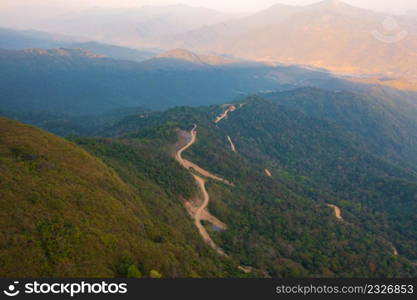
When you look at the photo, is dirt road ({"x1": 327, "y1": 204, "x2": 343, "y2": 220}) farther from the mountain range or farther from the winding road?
the winding road

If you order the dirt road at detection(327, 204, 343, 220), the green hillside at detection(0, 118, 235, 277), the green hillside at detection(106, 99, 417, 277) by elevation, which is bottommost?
the dirt road at detection(327, 204, 343, 220)

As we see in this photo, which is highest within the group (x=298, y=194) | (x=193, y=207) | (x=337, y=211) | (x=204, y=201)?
(x=204, y=201)

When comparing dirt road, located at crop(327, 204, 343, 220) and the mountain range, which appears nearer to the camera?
the mountain range

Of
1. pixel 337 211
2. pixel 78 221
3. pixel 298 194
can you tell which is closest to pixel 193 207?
pixel 78 221

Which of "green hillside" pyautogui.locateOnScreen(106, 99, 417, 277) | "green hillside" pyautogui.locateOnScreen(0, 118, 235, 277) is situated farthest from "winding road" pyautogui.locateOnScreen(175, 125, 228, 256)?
"green hillside" pyautogui.locateOnScreen(0, 118, 235, 277)

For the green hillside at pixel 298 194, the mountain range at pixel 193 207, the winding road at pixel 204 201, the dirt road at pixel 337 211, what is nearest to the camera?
the mountain range at pixel 193 207

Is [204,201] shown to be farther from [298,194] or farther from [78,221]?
[298,194]

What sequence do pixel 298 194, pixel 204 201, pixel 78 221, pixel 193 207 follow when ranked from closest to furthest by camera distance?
1. pixel 78 221
2. pixel 193 207
3. pixel 204 201
4. pixel 298 194

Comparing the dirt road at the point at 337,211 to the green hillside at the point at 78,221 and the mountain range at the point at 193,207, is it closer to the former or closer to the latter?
the mountain range at the point at 193,207

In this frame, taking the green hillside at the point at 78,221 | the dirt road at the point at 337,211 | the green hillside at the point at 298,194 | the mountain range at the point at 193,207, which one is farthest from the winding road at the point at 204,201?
the dirt road at the point at 337,211

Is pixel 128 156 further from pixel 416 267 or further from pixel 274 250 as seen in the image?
pixel 416 267

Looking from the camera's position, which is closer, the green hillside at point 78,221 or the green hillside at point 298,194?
the green hillside at point 78,221

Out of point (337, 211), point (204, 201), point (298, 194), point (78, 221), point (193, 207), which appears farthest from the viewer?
point (298, 194)
